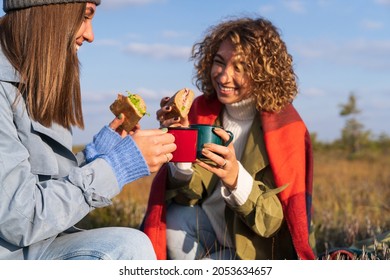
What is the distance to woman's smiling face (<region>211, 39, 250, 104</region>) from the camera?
4047 millimetres

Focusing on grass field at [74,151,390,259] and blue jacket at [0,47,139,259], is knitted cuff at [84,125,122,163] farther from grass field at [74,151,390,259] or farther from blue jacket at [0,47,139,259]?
blue jacket at [0,47,139,259]

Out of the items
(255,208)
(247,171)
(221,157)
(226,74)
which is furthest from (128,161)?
(226,74)

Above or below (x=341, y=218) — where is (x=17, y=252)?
above

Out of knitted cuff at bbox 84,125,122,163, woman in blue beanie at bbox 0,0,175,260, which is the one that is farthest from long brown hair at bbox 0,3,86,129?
knitted cuff at bbox 84,125,122,163

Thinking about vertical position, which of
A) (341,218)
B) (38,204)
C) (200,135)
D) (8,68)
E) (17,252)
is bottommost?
(341,218)

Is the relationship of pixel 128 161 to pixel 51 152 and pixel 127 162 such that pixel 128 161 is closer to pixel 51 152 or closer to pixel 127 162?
pixel 127 162

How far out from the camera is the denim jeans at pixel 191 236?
4184 millimetres

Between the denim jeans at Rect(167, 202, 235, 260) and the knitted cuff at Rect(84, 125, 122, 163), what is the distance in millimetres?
1132

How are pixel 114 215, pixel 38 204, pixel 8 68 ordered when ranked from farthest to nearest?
pixel 114 215, pixel 8 68, pixel 38 204

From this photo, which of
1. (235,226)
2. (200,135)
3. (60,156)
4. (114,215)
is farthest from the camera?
(114,215)
